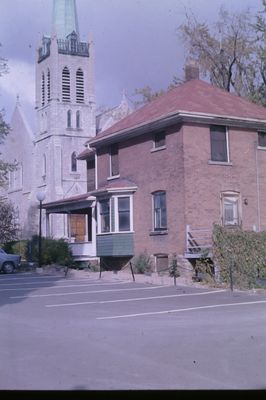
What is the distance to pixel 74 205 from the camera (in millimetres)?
32438

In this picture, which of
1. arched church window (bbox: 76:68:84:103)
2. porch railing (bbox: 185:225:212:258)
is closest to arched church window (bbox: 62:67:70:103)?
arched church window (bbox: 76:68:84:103)

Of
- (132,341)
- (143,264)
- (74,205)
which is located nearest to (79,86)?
(74,205)

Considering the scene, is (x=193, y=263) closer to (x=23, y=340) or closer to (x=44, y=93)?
(x=23, y=340)

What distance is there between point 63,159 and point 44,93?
30.6ft

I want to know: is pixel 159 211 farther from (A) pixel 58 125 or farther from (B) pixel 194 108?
(A) pixel 58 125

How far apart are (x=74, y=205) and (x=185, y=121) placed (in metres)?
9.43

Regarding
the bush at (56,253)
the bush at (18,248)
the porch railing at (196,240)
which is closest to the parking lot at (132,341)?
the porch railing at (196,240)

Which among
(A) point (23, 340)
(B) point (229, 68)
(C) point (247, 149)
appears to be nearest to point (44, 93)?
(B) point (229, 68)

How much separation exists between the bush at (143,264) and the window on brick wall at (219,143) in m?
5.23

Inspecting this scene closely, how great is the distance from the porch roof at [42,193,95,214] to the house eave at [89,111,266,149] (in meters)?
3.47

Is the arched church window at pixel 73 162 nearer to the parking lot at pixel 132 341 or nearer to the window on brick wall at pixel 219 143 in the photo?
the window on brick wall at pixel 219 143

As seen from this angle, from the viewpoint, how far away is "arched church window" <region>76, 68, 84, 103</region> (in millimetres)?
63688

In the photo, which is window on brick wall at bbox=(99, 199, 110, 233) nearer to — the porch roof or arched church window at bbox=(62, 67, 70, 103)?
the porch roof

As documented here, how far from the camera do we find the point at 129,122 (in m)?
30.3
